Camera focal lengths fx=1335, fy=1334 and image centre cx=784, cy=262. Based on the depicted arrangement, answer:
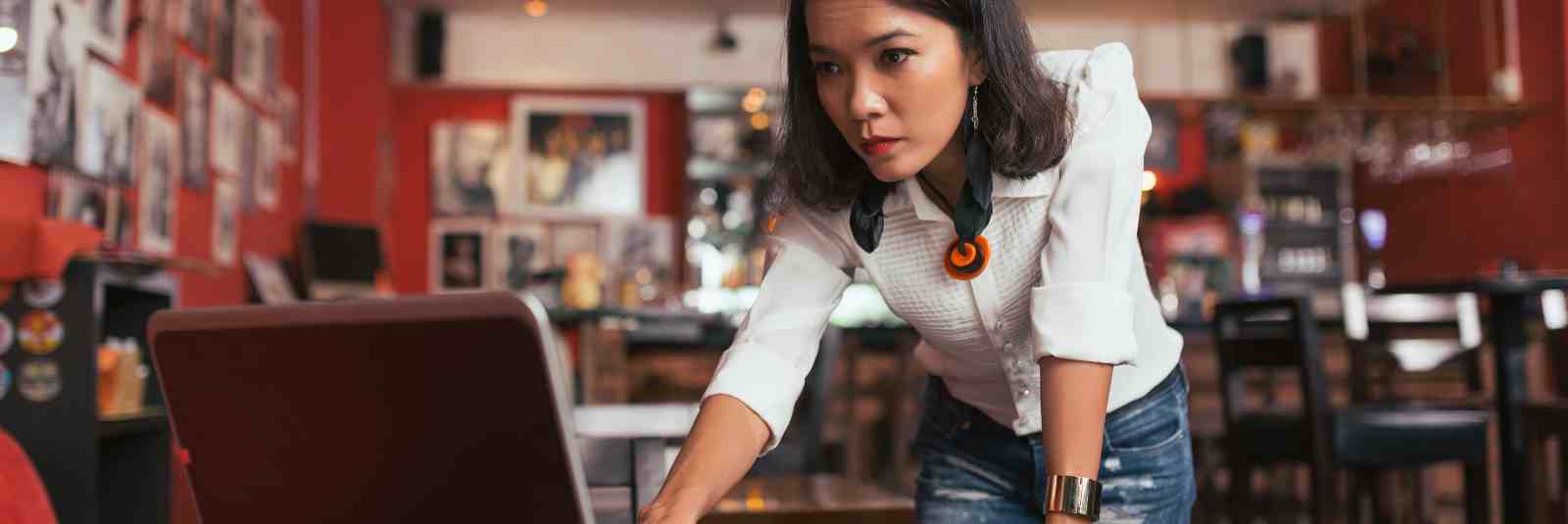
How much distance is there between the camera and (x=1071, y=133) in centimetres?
112

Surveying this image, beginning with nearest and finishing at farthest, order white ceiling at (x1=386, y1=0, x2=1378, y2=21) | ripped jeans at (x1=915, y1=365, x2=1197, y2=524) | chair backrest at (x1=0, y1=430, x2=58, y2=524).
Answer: ripped jeans at (x1=915, y1=365, x2=1197, y2=524), chair backrest at (x1=0, y1=430, x2=58, y2=524), white ceiling at (x1=386, y1=0, x2=1378, y2=21)

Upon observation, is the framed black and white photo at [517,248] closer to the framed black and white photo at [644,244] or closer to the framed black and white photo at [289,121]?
the framed black and white photo at [644,244]

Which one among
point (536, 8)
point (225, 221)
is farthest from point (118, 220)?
point (536, 8)

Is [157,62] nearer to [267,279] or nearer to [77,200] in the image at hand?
[77,200]

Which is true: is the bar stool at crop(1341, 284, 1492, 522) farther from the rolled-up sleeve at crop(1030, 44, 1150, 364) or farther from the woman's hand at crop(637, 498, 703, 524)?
the woman's hand at crop(637, 498, 703, 524)

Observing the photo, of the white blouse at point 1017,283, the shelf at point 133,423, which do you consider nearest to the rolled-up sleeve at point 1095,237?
the white blouse at point 1017,283

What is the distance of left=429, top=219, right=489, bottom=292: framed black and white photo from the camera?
342 inches

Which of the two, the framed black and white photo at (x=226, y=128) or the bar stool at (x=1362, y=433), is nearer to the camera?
the bar stool at (x=1362, y=433)

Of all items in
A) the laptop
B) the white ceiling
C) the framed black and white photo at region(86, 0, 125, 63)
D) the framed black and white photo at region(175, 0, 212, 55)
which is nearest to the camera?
the laptop

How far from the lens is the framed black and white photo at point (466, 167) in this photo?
28.6 feet

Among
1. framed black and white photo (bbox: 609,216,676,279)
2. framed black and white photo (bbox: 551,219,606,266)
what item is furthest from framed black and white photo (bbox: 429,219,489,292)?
framed black and white photo (bbox: 609,216,676,279)

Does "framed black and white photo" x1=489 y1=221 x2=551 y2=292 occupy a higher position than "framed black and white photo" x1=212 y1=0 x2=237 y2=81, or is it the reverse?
"framed black and white photo" x1=212 y1=0 x2=237 y2=81

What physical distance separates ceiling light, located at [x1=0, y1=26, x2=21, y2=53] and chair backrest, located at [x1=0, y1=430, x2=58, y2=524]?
114 cm

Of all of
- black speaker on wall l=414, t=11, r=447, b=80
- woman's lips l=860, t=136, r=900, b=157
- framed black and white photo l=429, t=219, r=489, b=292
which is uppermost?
black speaker on wall l=414, t=11, r=447, b=80
